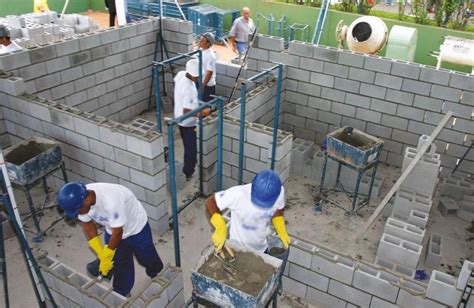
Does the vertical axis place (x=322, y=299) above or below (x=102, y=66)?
below

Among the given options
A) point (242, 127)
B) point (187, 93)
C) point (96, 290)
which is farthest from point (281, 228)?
point (187, 93)

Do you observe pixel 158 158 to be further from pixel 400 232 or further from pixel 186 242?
pixel 400 232

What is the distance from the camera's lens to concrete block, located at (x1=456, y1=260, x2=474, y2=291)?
3.50 m

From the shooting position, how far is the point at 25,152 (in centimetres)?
571

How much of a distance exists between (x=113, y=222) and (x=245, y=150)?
8.56 ft

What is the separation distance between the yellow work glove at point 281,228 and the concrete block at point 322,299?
752 mm

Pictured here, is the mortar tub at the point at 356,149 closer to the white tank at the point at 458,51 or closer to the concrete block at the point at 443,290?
the concrete block at the point at 443,290

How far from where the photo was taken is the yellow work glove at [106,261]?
394 centimetres

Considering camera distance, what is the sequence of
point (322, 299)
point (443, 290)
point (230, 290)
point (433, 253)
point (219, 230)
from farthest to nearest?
1. point (433, 253)
2. point (322, 299)
3. point (219, 230)
4. point (443, 290)
5. point (230, 290)

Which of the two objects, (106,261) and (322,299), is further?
(322,299)

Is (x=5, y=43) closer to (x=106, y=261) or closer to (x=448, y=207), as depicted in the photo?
(x=106, y=261)

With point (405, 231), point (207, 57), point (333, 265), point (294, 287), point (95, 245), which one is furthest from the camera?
point (207, 57)

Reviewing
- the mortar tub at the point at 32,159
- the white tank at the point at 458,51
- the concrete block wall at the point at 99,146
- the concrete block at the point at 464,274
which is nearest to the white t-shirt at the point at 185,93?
the concrete block wall at the point at 99,146

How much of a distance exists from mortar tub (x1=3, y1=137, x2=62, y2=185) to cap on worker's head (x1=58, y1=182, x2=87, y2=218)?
1.77 m
